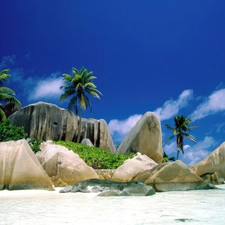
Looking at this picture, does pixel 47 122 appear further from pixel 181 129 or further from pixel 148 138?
pixel 181 129

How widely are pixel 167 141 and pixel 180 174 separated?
87.7 ft

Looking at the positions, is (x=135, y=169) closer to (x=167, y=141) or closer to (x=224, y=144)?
(x=224, y=144)

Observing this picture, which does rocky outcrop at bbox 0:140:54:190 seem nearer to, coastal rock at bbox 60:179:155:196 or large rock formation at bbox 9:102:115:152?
coastal rock at bbox 60:179:155:196

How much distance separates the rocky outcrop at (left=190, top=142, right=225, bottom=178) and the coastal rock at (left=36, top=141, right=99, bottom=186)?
24.1 ft

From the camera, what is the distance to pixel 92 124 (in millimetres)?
28156

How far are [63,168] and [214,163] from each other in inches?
342

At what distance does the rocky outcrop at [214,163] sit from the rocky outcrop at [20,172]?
10.0m

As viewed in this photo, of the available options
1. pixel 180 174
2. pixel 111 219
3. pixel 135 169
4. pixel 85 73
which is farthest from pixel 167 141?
pixel 111 219

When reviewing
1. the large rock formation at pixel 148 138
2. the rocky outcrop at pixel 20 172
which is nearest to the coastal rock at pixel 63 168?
the rocky outcrop at pixel 20 172

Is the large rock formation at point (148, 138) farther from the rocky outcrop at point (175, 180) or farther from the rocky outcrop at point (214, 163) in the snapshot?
the rocky outcrop at point (175, 180)

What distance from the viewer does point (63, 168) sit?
34.1ft

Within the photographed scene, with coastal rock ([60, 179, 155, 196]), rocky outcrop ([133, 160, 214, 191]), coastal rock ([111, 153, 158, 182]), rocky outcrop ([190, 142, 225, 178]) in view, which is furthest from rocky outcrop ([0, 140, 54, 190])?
rocky outcrop ([190, 142, 225, 178])

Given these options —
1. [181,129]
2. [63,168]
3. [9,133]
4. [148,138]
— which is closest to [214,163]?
[148,138]

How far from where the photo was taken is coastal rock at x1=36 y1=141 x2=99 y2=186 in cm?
1037
